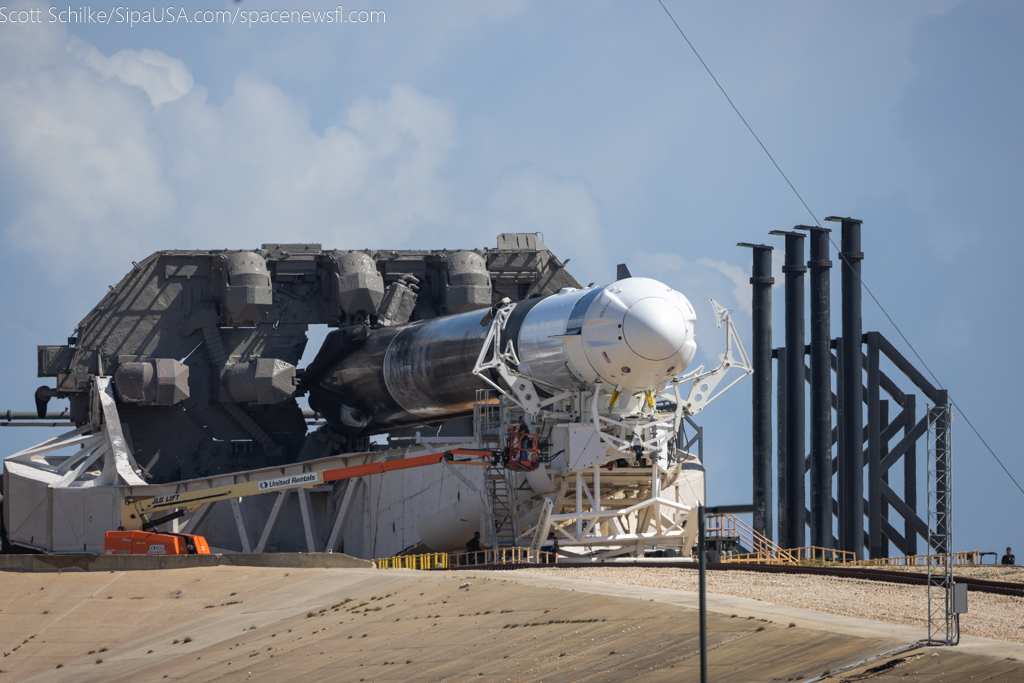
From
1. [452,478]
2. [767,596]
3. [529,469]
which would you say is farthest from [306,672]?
[452,478]

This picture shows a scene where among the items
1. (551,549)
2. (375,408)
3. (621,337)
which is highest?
(621,337)

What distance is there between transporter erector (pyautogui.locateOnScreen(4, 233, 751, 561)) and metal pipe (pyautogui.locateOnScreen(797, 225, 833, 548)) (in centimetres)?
359

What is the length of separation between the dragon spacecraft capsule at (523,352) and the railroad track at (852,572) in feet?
16.7

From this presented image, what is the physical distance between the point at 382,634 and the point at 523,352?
38.6 feet

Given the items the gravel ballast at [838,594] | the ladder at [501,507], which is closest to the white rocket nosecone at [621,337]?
the ladder at [501,507]

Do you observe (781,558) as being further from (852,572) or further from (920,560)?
(852,572)

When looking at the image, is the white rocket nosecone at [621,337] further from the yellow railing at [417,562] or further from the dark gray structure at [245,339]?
the dark gray structure at [245,339]

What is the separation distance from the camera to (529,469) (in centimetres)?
3291

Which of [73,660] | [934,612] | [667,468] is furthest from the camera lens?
[667,468]

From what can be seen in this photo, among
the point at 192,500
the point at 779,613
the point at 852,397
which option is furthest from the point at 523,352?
the point at 779,613

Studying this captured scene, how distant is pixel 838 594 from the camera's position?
22141mm

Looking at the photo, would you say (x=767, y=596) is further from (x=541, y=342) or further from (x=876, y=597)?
(x=541, y=342)

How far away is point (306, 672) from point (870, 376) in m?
24.6

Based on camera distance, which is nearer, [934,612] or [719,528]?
[934,612]
